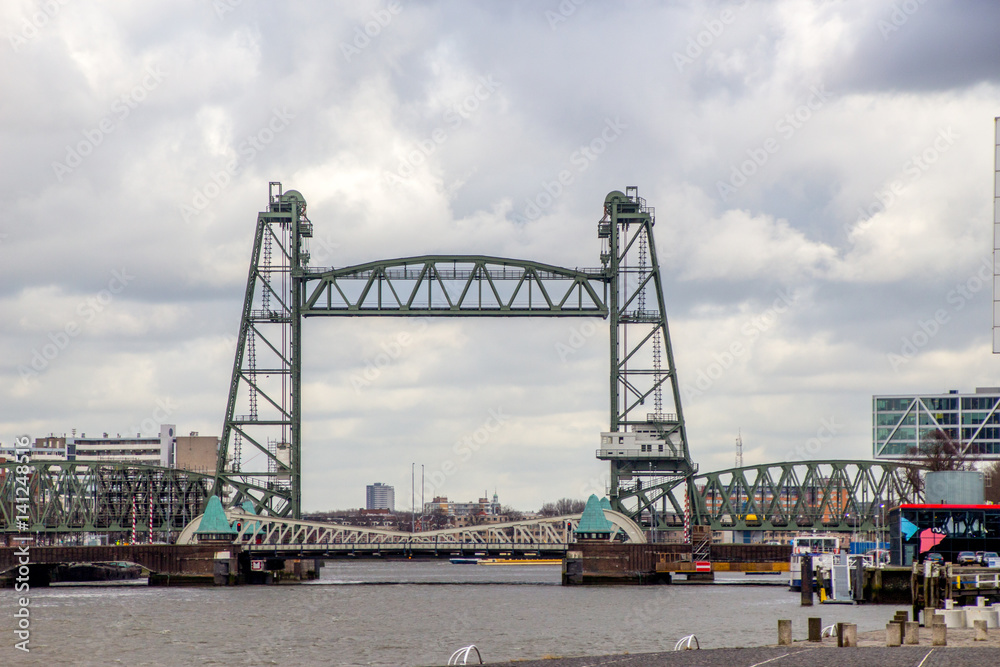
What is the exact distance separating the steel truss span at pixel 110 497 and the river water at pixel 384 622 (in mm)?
22161

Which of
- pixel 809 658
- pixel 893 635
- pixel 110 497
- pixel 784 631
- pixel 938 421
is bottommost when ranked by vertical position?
pixel 809 658

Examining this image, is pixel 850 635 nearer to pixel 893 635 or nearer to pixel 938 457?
pixel 893 635

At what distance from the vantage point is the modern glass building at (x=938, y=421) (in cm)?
14738

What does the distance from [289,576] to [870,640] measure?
6610 centimetres

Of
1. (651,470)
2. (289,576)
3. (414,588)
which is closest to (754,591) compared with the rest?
(651,470)

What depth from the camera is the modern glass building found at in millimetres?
147375

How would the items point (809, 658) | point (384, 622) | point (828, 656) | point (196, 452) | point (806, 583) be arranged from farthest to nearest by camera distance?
point (196, 452) < point (806, 583) < point (384, 622) < point (828, 656) < point (809, 658)

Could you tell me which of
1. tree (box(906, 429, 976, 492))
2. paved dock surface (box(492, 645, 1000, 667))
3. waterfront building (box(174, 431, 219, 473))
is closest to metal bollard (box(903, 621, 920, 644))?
paved dock surface (box(492, 645, 1000, 667))

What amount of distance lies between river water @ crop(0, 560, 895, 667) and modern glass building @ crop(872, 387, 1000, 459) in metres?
68.5

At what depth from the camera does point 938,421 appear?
149250 millimetres

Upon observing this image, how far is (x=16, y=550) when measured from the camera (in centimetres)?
8794

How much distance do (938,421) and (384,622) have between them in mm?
102936

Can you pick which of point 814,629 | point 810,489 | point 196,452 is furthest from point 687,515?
point 196,452

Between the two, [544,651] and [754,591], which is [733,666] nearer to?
[544,651]
